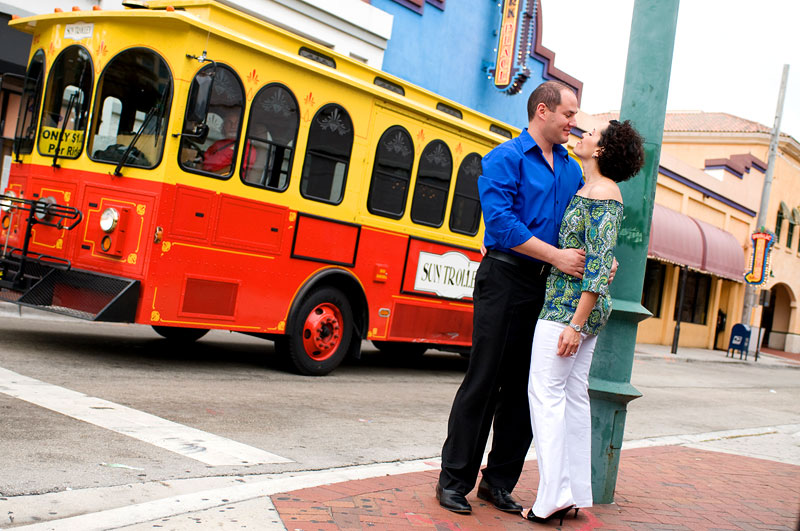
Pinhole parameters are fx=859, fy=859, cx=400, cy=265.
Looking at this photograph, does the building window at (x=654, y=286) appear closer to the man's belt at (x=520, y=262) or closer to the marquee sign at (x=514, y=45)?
the marquee sign at (x=514, y=45)

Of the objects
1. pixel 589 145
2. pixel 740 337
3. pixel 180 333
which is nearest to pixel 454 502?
pixel 589 145

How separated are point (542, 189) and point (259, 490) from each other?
2.00m

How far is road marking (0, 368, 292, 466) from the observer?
4.96m

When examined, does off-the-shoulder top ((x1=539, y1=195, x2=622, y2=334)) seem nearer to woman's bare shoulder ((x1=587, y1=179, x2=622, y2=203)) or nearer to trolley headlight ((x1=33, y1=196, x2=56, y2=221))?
woman's bare shoulder ((x1=587, y1=179, x2=622, y2=203))

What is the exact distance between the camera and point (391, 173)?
967 cm

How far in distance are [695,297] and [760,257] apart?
9.21 feet

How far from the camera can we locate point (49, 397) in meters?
5.96

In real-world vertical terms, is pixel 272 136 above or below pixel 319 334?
above

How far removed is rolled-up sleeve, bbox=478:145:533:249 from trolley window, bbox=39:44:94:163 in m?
5.35

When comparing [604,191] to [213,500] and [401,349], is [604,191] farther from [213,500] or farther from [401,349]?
[401,349]

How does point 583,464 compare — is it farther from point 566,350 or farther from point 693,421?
point 693,421

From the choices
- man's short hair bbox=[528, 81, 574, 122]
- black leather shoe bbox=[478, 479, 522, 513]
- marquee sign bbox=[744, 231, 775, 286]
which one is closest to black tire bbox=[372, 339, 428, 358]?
black leather shoe bbox=[478, 479, 522, 513]

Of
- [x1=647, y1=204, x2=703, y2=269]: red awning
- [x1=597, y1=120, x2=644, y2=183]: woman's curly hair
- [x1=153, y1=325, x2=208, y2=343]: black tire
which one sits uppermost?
→ [x1=647, y1=204, x2=703, y2=269]: red awning

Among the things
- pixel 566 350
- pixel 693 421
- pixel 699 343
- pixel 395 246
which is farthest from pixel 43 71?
pixel 699 343
